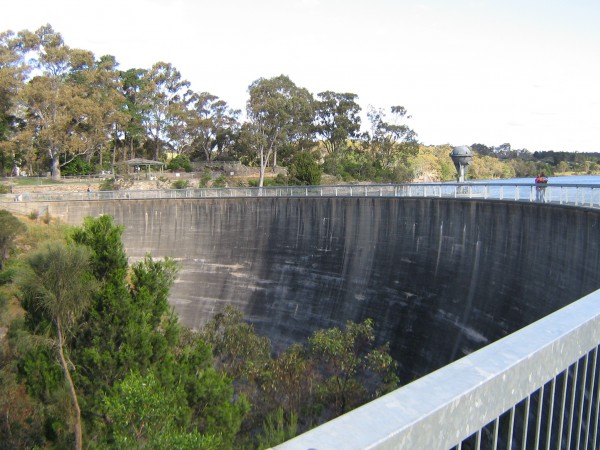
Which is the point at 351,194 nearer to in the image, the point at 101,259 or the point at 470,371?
the point at 101,259

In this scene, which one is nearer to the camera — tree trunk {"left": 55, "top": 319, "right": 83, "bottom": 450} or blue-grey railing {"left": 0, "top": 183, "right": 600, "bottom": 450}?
blue-grey railing {"left": 0, "top": 183, "right": 600, "bottom": 450}

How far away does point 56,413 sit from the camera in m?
11.7

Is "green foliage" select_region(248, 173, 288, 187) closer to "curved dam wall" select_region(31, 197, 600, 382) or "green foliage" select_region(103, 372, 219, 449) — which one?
"curved dam wall" select_region(31, 197, 600, 382)

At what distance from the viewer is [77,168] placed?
47.2 m

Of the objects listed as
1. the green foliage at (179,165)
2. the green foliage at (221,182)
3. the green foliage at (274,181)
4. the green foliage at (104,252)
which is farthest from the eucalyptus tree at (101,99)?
the green foliage at (104,252)

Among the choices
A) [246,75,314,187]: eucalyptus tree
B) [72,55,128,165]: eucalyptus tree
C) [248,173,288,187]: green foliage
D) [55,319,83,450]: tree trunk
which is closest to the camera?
[55,319,83,450]: tree trunk

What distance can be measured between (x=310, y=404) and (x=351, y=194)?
35.7 ft

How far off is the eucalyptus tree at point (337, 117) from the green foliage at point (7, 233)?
110ft

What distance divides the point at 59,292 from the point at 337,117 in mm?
45287

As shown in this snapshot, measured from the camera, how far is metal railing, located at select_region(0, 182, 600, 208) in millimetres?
14486

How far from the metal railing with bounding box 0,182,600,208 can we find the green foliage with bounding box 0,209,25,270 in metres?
4.39

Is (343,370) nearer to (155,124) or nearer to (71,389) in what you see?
(71,389)

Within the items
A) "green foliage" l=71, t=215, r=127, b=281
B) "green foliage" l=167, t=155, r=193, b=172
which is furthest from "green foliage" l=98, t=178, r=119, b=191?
"green foliage" l=71, t=215, r=127, b=281

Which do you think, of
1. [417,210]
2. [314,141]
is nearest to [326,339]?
[417,210]
